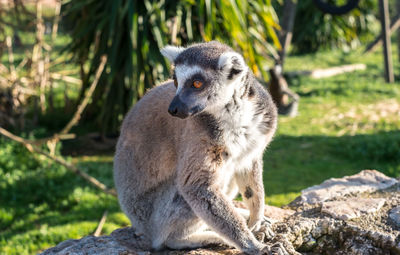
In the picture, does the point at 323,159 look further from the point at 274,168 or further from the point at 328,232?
the point at 328,232

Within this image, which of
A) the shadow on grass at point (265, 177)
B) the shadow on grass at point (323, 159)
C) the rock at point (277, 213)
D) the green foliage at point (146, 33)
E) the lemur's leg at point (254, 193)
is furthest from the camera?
the green foliage at point (146, 33)

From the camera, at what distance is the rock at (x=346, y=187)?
3.81m

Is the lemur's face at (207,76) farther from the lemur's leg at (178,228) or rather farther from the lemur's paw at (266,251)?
the lemur's paw at (266,251)

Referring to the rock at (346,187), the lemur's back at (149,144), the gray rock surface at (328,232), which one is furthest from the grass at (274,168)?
the lemur's back at (149,144)

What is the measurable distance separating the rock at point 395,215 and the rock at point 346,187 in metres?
0.48

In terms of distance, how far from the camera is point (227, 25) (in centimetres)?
702

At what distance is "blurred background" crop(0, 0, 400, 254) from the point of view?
237 inches

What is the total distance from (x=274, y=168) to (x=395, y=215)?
4128 millimetres

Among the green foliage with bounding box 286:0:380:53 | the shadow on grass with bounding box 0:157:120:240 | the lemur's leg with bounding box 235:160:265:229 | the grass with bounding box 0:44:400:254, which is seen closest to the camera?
the lemur's leg with bounding box 235:160:265:229

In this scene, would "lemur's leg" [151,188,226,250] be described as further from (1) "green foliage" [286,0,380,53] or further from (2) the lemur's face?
(1) "green foliage" [286,0,380,53]

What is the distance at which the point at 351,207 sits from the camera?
343cm

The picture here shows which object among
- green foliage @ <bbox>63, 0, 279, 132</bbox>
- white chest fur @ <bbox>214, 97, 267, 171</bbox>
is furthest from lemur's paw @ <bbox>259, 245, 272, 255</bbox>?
green foliage @ <bbox>63, 0, 279, 132</bbox>

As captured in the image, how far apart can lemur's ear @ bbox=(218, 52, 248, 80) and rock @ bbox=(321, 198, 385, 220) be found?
1.28 meters

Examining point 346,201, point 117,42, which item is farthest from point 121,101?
point 346,201
